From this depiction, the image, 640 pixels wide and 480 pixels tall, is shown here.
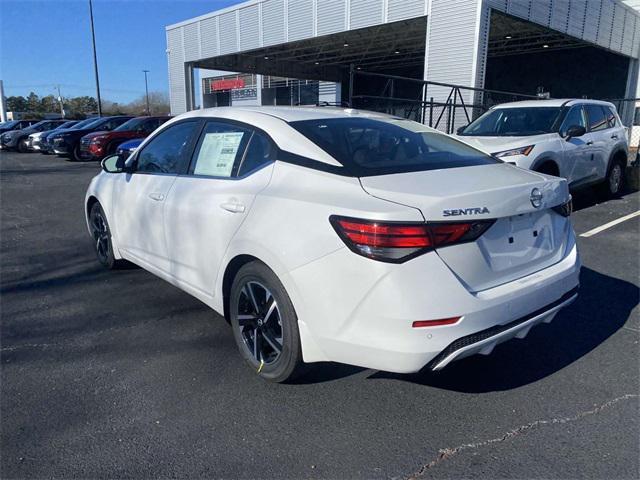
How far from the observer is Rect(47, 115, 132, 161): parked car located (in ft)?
58.2

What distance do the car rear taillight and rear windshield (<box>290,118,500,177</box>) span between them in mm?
437

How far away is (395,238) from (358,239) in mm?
173

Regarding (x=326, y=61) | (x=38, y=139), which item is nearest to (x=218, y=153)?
(x=38, y=139)

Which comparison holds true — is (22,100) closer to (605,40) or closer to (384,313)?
(605,40)

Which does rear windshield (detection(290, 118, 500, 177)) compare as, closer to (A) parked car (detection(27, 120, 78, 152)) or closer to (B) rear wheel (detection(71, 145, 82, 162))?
(B) rear wheel (detection(71, 145, 82, 162))

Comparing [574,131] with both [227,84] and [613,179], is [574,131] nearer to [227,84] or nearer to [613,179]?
[613,179]

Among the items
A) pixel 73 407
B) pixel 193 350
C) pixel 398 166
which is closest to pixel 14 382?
pixel 73 407

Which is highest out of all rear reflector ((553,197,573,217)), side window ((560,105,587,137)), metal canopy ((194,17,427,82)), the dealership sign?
metal canopy ((194,17,427,82))

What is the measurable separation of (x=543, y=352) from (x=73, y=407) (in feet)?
9.69

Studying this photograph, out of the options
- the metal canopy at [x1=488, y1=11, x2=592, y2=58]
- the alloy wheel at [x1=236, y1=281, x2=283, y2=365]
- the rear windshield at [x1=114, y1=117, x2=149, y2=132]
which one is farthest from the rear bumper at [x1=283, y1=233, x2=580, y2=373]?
the metal canopy at [x1=488, y1=11, x2=592, y2=58]

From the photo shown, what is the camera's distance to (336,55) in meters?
32.8

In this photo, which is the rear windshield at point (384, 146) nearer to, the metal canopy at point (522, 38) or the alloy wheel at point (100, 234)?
the alloy wheel at point (100, 234)

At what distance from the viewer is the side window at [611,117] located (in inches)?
347

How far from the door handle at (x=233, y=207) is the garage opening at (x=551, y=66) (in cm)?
2327
